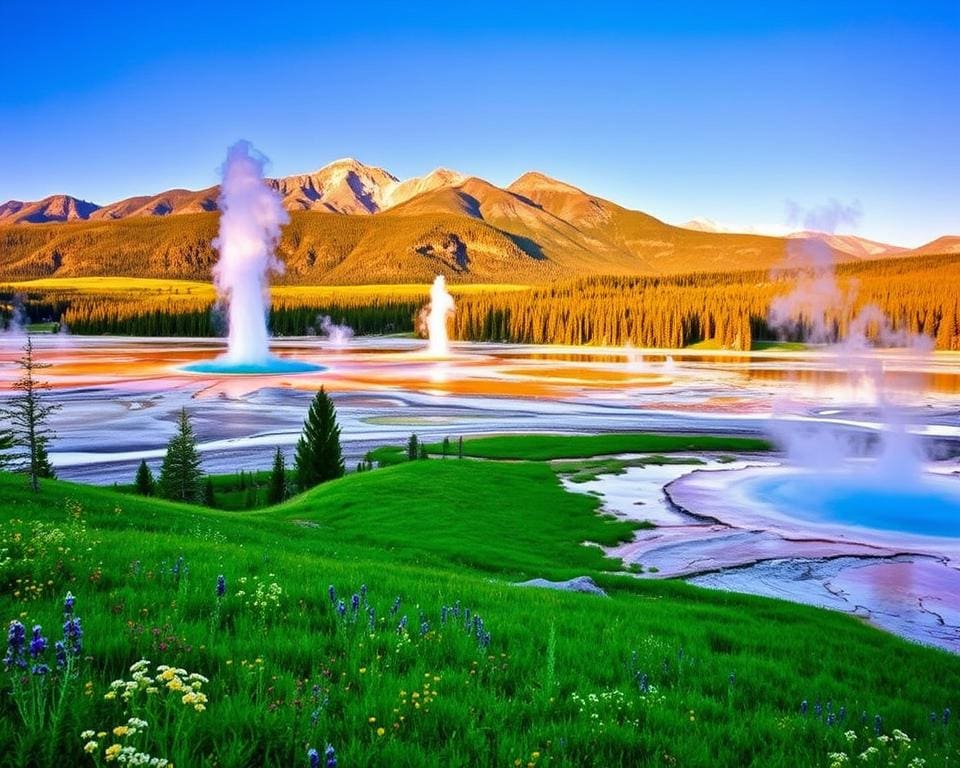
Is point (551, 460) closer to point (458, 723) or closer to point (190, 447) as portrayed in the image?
point (190, 447)

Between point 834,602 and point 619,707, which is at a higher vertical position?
point 619,707

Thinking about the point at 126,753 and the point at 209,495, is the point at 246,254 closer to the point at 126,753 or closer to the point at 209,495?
the point at 209,495

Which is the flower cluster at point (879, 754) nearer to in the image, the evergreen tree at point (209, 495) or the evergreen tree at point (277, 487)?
the evergreen tree at point (277, 487)

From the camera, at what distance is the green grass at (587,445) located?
52.0 m

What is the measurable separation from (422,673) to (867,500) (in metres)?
38.5

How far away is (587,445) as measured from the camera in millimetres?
54500

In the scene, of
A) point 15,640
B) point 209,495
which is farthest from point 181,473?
point 15,640

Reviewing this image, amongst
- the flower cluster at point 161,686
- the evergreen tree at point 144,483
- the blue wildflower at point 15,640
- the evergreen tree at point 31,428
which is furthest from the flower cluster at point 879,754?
the evergreen tree at point 144,483

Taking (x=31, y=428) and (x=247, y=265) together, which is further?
(x=247, y=265)

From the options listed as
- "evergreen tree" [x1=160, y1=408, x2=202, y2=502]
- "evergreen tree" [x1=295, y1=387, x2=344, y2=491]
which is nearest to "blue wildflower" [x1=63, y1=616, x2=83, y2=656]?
"evergreen tree" [x1=160, y1=408, x2=202, y2=502]

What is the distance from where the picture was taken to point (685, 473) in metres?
45.0

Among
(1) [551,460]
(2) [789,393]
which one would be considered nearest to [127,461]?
(1) [551,460]

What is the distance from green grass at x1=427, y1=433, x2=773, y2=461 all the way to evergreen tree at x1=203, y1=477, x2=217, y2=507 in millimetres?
16249

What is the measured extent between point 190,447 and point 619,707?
40734mm
